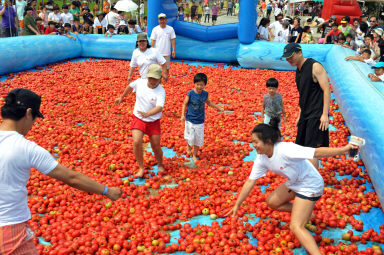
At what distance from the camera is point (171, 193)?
538 centimetres

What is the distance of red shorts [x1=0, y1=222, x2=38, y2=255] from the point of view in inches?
105

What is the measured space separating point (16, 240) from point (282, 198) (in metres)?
3.05

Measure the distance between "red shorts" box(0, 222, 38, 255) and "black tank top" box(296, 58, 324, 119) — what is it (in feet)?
14.0

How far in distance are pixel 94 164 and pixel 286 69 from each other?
10606 mm

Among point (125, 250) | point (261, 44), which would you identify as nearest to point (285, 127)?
point (125, 250)

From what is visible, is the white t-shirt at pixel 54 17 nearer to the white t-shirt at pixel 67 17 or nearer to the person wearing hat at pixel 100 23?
the white t-shirt at pixel 67 17

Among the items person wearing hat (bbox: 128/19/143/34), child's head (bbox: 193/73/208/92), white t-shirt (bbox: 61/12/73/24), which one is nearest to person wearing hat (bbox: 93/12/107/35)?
white t-shirt (bbox: 61/12/73/24)

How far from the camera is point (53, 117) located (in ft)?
28.5

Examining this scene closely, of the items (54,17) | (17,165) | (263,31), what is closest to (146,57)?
(17,165)

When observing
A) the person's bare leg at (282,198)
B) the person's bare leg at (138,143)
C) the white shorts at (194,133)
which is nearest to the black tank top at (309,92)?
the person's bare leg at (282,198)

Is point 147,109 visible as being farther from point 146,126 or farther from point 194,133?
point 194,133

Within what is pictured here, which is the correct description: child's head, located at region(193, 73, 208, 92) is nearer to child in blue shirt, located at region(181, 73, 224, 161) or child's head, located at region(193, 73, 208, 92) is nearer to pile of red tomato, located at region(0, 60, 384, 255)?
child in blue shirt, located at region(181, 73, 224, 161)

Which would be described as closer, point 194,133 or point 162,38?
point 194,133

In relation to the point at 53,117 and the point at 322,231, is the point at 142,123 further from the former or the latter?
the point at 53,117
